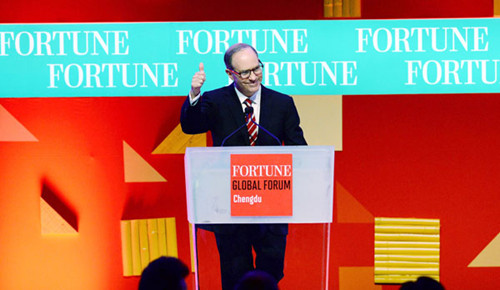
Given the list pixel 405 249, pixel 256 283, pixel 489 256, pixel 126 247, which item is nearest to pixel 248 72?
pixel 256 283

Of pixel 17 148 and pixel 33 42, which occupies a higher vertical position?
pixel 33 42

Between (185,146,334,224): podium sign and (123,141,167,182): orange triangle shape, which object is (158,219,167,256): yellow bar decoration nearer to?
(123,141,167,182): orange triangle shape

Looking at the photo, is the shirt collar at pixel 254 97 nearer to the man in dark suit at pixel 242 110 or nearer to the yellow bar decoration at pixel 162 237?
the man in dark suit at pixel 242 110

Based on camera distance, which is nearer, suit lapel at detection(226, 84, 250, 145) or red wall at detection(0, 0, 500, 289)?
suit lapel at detection(226, 84, 250, 145)

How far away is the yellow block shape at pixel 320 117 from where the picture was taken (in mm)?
4422

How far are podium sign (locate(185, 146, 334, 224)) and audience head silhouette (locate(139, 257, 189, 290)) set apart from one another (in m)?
0.52

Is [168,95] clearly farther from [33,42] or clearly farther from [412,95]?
[412,95]

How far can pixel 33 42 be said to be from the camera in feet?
14.5

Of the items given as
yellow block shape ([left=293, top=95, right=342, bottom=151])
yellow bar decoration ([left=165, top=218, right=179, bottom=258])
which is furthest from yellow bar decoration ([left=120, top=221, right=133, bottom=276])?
yellow block shape ([left=293, top=95, right=342, bottom=151])

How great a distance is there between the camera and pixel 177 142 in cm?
445

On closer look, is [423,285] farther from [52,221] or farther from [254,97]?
[52,221]

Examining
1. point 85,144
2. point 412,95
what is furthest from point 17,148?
point 412,95

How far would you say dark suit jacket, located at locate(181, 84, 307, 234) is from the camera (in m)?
3.50

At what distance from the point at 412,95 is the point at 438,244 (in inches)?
40.7
